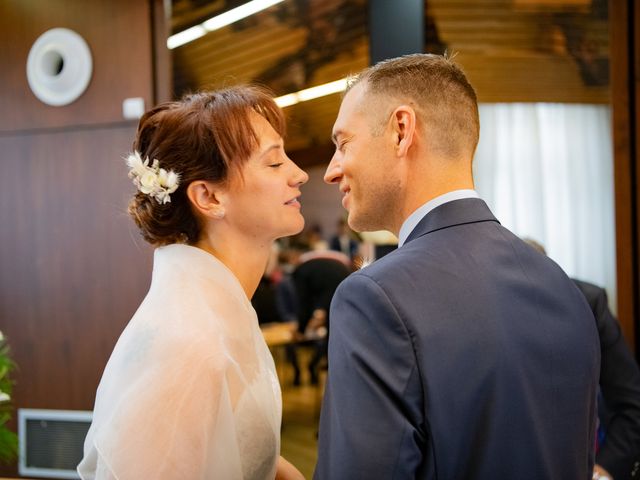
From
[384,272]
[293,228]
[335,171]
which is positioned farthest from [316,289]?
[384,272]

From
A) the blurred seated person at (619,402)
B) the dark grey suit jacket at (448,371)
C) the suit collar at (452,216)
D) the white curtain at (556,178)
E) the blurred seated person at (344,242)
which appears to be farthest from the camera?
the blurred seated person at (344,242)

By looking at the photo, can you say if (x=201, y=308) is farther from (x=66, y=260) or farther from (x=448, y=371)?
(x=66, y=260)

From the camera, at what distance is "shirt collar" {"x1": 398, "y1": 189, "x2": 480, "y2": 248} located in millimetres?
1216

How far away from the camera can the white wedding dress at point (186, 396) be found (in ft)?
4.66

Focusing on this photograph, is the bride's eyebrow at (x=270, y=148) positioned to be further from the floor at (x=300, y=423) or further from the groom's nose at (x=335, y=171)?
the floor at (x=300, y=423)

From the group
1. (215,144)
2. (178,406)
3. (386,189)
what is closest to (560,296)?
(386,189)

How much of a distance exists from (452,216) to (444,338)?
0.24 metres

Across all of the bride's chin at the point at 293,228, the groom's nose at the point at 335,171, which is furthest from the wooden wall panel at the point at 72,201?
the groom's nose at the point at 335,171

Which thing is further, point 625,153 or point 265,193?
point 625,153

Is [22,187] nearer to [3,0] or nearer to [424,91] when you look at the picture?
[3,0]

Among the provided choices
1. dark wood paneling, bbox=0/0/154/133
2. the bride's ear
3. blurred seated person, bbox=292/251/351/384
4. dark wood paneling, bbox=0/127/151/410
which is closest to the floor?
blurred seated person, bbox=292/251/351/384

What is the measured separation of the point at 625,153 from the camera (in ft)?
11.4

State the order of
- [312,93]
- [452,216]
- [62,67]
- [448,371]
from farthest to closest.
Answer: [312,93], [62,67], [452,216], [448,371]

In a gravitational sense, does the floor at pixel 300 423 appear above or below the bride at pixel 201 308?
below
